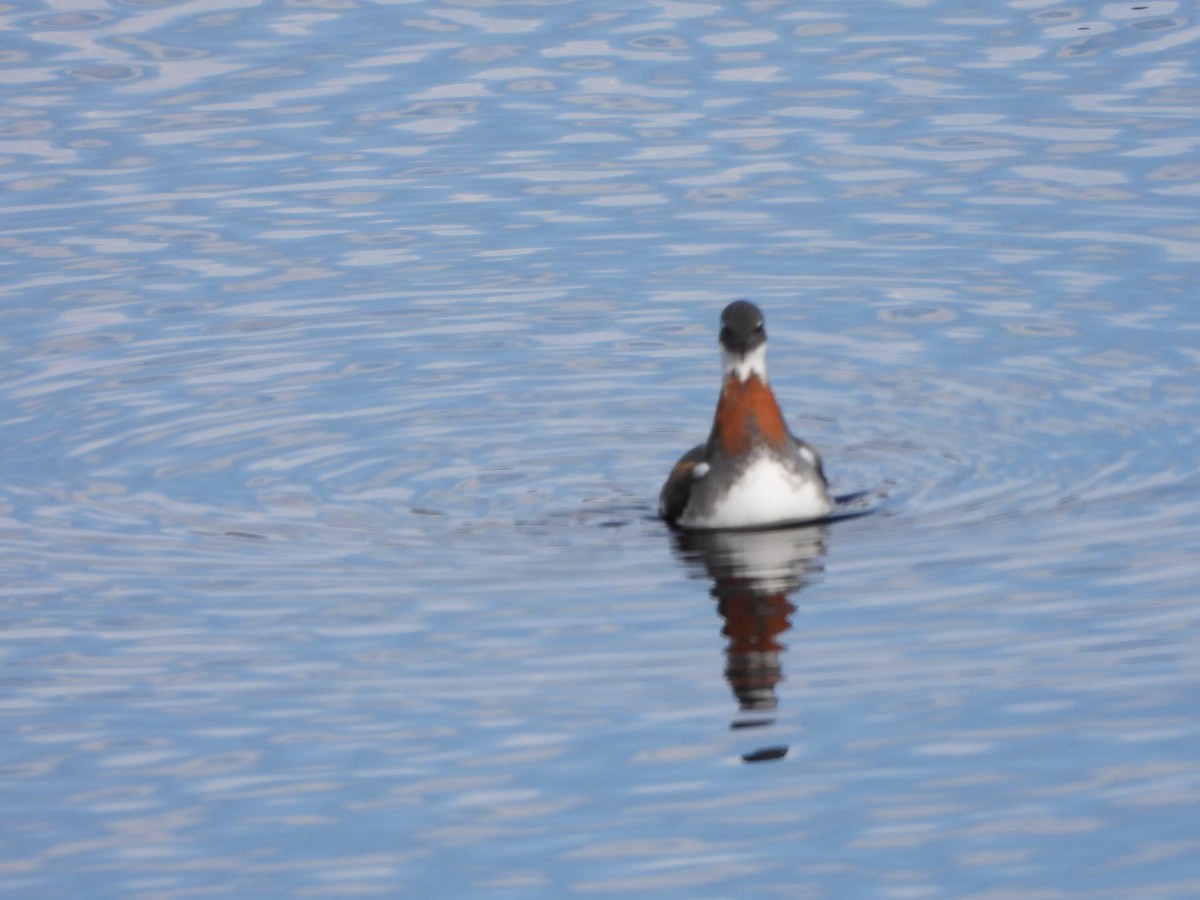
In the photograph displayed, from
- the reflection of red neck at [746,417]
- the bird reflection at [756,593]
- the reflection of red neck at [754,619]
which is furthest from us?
the reflection of red neck at [746,417]

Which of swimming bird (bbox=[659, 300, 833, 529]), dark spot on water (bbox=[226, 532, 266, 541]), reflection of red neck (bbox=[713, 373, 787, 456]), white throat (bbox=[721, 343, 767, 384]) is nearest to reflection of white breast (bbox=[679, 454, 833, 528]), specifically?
swimming bird (bbox=[659, 300, 833, 529])

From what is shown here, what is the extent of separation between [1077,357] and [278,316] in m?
7.66

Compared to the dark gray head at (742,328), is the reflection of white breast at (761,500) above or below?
below

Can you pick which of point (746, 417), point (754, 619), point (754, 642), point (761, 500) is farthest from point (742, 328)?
point (754, 642)

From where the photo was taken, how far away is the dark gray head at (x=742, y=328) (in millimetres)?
18531

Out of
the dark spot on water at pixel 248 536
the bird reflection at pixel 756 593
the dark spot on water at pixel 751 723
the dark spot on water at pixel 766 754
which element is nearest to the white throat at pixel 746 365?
the bird reflection at pixel 756 593

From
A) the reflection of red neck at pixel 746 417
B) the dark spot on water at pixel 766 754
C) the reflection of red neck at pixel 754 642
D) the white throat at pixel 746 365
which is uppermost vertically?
the white throat at pixel 746 365

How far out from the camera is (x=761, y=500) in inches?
715

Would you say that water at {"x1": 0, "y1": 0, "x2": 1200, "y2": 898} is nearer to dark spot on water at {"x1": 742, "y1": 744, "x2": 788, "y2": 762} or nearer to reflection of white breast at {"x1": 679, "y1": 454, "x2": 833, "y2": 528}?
dark spot on water at {"x1": 742, "y1": 744, "x2": 788, "y2": 762}

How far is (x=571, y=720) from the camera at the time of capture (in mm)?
14094

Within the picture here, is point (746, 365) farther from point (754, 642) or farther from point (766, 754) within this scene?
point (766, 754)

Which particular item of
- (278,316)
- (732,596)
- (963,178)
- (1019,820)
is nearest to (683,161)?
(963,178)

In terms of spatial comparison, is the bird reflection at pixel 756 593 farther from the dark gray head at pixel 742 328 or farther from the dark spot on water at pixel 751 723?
the dark gray head at pixel 742 328

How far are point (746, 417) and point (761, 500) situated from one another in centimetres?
63
